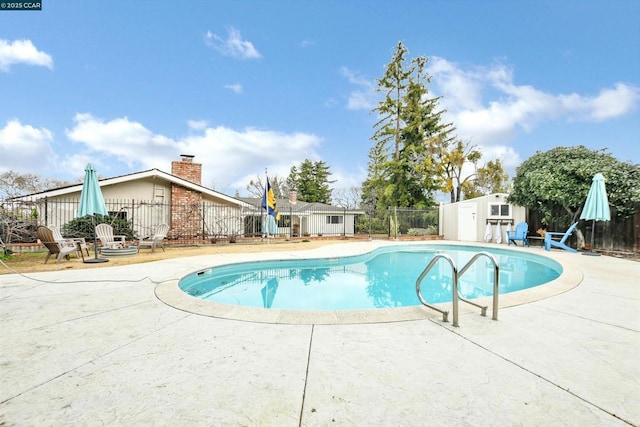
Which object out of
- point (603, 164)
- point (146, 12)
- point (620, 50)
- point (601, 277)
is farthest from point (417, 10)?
point (601, 277)

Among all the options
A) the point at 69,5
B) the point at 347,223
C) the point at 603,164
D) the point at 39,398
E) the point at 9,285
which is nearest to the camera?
the point at 39,398

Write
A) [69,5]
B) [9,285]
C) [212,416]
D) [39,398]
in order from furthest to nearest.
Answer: [69,5], [9,285], [39,398], [212,416]

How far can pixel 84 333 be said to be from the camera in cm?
298

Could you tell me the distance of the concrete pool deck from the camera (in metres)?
1.78

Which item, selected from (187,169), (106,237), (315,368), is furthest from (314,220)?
(315,368)

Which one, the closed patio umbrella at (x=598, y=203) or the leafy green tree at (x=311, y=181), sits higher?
the leafy green tree at (x=311, y=181)

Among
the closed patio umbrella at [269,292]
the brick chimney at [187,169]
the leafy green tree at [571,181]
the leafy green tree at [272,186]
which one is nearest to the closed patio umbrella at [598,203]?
the leafy green tree at [571,181]

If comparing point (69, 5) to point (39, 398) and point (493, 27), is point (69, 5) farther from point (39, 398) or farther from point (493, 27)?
point (493, 27)

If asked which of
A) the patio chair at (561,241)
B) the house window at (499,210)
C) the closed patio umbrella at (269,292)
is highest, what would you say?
the house window at (499,210)

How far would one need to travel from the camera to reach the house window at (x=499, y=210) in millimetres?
14695

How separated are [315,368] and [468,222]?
53.6 feet

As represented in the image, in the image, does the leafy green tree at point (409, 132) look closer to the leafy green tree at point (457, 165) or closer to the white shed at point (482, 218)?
the leafy green tree at point (457, 165)

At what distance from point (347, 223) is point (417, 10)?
62.2 ft

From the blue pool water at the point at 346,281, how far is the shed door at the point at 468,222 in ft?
17.0
